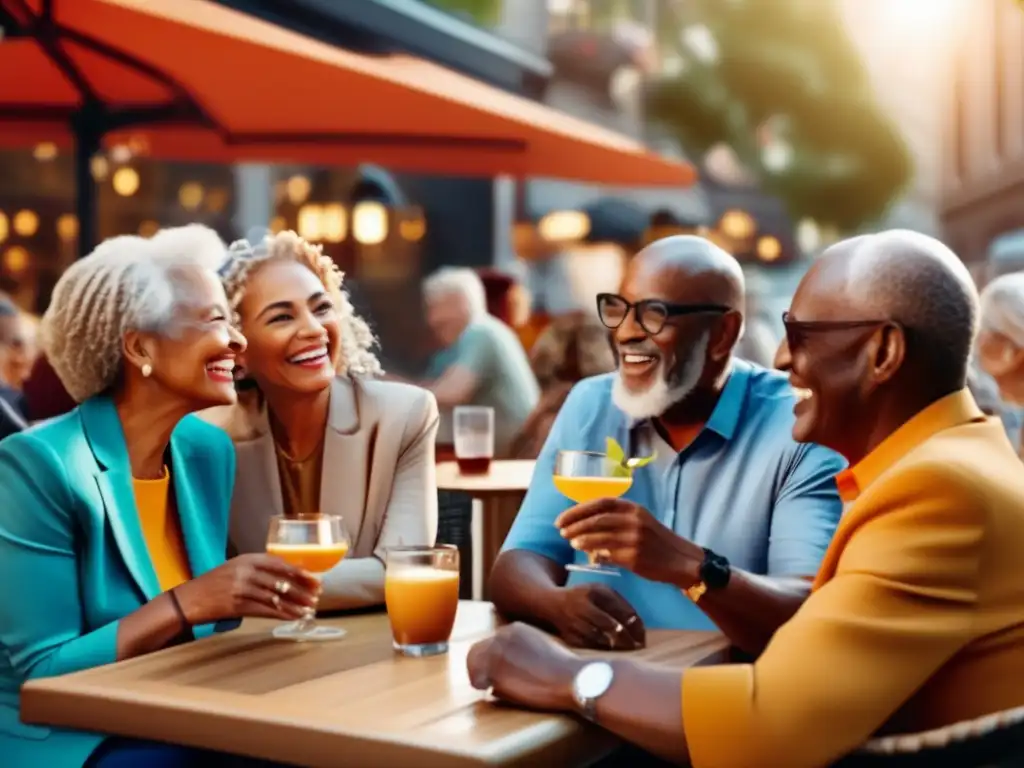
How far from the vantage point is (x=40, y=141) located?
5.55 m

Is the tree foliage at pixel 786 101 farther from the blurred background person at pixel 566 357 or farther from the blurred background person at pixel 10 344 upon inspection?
the blurred background person at pixel 10 344

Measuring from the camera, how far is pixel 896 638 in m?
1.50

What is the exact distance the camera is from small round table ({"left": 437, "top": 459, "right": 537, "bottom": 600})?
154 inches

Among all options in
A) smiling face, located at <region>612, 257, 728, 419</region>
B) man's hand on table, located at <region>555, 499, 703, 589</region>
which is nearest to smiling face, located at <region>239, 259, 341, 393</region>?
smiling face, located at <region>612, 257, 728, 419</region>

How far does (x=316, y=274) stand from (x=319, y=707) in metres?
1.26

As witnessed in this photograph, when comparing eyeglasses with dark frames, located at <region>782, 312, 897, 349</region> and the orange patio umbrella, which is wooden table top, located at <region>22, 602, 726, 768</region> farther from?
the orange patio umbrella

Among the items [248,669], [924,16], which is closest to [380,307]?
[924,16]

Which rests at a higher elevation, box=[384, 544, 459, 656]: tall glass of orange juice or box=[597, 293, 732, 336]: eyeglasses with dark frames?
box=[597, 293, 732, 336]: eyeglasses with dark frames

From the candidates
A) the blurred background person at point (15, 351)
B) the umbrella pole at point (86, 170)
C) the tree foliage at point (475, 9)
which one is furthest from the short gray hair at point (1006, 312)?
the tree foliage at point (475, 9)

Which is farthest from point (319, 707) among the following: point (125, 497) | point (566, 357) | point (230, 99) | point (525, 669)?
point (230, 99)

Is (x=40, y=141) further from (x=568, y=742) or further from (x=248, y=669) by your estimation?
(x=568, y=742)

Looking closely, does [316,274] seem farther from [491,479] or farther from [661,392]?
[491,479]

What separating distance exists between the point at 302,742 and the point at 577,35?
13.7 metres

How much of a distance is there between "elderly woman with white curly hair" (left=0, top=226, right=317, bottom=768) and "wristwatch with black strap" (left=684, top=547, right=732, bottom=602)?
1.89ft
